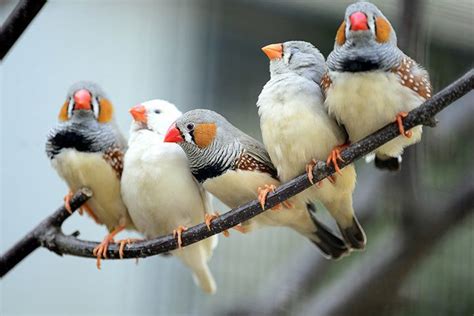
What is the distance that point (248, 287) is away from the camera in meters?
2.91

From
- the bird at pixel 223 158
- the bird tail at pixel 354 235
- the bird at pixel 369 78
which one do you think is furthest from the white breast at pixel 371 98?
the bird tail at pixel 354 235

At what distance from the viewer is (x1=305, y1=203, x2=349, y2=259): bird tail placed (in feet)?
5.87

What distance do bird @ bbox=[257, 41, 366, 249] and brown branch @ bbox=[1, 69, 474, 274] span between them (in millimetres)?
55

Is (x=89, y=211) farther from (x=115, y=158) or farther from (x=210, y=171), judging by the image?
(x=210, y=171)

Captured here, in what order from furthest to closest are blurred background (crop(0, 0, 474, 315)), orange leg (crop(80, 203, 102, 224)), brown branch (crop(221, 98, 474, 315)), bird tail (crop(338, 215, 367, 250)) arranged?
brown branch (crop(221, 98, 474, 315)) → blurred background (crop(0, 0, 474, 315)) → orange leg (crop(80, 203, 102, 224)) → bird tail (crop(338, 215, 367, 250))

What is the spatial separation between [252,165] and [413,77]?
1.23ft

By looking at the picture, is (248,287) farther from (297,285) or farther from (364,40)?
(364,40)

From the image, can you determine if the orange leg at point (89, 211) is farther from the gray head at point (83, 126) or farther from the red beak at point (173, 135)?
the red beak at point (173, 135)

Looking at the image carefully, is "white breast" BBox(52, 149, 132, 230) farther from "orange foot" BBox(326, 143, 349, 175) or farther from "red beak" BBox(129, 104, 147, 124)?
"orange foot" BBox(326, 143, 349, 175)

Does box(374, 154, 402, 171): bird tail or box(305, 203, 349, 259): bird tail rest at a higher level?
box(374, 154, 402, 171): bird tail

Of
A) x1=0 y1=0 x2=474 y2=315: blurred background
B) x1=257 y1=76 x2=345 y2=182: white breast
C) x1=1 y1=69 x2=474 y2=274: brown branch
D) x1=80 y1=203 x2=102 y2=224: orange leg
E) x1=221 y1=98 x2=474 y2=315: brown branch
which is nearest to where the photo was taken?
x1=1 y1=69 x2=474 y2=274: brown branch

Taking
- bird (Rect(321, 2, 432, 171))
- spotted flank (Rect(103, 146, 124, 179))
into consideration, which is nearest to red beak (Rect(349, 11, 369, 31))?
bird (Rect(321, 2, 432, 171))

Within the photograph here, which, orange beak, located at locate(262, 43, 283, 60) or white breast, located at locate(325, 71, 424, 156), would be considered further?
orange beak, located at locate(262, 43, 283, 60)

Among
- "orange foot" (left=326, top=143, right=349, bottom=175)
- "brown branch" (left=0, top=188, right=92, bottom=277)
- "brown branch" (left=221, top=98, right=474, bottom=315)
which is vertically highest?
"orange foot" (left=326, top=143, right=349, bottom=175)
